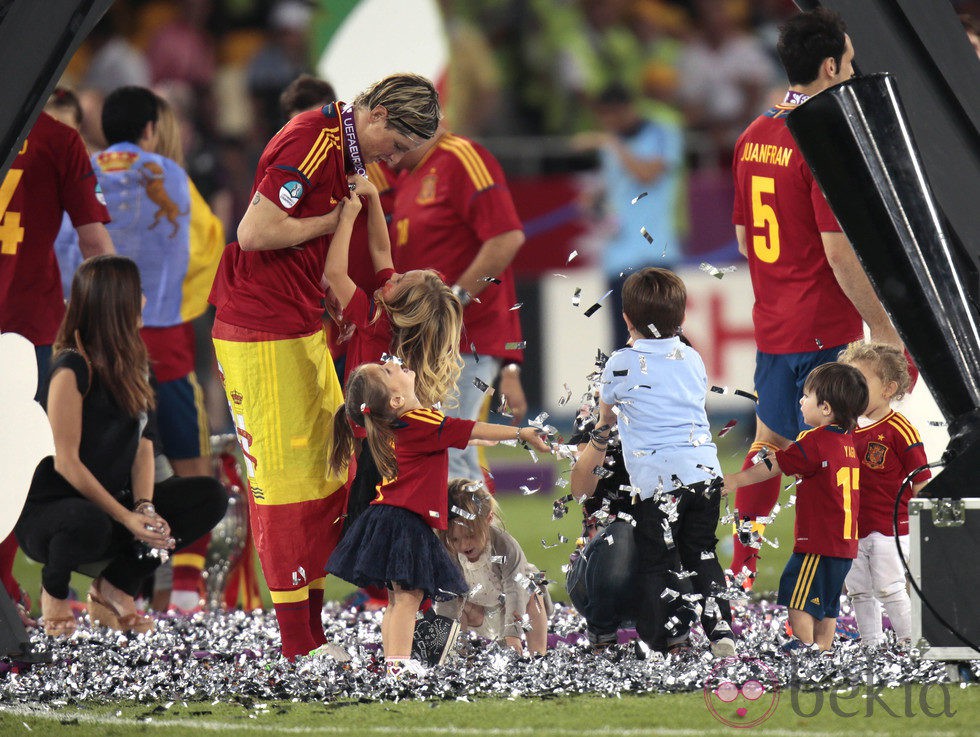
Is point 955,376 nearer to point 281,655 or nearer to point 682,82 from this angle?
point 281,655

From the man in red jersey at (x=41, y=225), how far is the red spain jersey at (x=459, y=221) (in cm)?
133

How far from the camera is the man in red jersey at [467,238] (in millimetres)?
6855

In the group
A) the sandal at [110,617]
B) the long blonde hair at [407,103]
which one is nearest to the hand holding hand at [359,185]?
the long blonde hair at [407,103]

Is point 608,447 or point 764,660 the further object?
point 608,447

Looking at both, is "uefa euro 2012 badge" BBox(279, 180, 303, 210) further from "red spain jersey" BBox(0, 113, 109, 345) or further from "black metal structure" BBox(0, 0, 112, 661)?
"red spain jersey" BBox(0, 113, 109, 345)

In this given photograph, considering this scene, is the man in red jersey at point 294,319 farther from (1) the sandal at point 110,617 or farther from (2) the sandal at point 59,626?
(2) the sandal at point 59,626

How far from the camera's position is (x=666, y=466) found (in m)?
5.31

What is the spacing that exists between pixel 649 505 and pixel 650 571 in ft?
0.75

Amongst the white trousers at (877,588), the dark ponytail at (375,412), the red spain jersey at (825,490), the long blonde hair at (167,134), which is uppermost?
the long blonde hair at (167,134)

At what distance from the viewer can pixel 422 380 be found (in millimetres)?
5613

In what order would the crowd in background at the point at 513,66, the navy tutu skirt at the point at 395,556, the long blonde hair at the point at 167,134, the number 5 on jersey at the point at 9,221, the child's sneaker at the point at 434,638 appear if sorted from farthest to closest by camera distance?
the crowd in background at the point at 513,66, the long blonde hair at the point at 167,134, the number 5 on jersey at the point at 9,221, the child's sneaker at the point at 434,638, the navy tutu skirt at the point at 395,556

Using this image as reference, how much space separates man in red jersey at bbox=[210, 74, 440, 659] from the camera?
5.24 metres

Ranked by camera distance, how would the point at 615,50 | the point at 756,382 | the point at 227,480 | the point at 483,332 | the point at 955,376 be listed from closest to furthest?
the point at 955,376, the point at 756,382, the point at 483,332, the point at 227,480, the point at 615,50

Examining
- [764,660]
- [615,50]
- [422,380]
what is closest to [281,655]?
[422,380]
